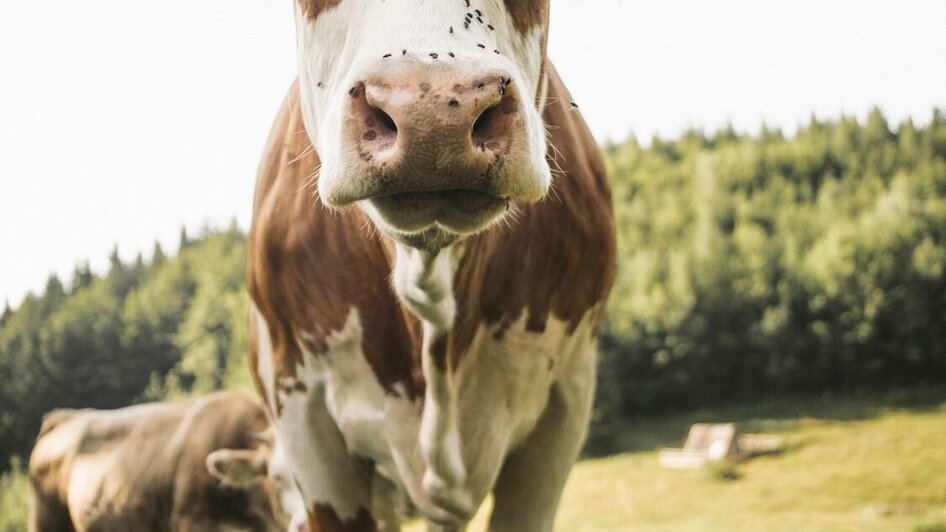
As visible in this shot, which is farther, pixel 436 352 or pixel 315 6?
pixel 436 352

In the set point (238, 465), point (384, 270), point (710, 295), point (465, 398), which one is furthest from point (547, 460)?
point (710, 295)

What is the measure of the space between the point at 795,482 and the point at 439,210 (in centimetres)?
1498

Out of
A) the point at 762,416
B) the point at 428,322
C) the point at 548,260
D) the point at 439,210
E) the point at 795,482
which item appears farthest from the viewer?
the point at 762,416

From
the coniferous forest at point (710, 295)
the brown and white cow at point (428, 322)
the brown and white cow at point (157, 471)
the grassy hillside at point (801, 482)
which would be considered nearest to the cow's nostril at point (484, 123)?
the brown and white cow at point (428, 322)

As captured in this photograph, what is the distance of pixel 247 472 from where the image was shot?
5.86m

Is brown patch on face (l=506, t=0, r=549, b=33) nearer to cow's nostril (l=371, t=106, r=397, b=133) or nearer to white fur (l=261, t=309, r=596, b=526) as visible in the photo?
cow's nostril (l=371, t=106, r=397, b=133)

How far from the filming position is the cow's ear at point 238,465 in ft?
18.7

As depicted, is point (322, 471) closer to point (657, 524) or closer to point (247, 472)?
point (247, 472)

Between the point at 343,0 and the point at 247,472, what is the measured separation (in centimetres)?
464

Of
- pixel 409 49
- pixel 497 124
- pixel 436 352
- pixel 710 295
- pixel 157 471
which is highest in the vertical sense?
pixel 409 49

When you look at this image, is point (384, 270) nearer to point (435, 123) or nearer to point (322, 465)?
point (322, 465)

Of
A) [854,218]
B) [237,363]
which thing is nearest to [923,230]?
[854,218]

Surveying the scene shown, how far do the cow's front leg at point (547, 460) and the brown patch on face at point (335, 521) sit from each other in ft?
0.97

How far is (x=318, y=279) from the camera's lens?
2062 mm
